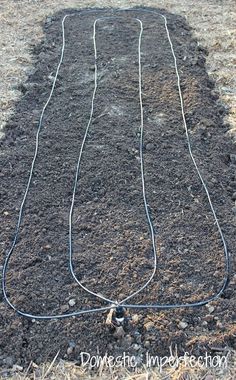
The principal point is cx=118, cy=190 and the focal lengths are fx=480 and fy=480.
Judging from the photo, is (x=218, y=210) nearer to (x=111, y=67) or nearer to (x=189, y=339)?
(x=189, y=339)

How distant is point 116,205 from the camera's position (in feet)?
13.6

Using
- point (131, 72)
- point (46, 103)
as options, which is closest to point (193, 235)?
point (46, 103)

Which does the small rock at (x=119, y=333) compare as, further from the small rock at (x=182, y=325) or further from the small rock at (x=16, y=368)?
the small rock at (x=16, y=368)

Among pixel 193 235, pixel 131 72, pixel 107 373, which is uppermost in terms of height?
pixel 131 72

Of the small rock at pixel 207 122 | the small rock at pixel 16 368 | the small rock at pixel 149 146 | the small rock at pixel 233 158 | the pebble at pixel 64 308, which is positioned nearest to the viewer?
the small rock at pixel 16 368

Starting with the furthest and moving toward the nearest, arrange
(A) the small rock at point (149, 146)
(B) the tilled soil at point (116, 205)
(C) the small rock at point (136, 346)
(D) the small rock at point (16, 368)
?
1. (A) the small rock at point (149, 146)
2. (B) the tilled soil at point (116, 205)
3. (C) the small rock at point (136, 346)
4. (D) the small rock at point (16, 368)

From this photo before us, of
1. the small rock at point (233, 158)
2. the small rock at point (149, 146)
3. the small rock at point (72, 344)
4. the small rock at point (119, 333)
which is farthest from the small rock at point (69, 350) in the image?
the small rock at point (233, 158)

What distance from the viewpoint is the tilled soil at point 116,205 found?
318cm

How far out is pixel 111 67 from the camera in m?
6.18

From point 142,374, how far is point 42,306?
0.84 m

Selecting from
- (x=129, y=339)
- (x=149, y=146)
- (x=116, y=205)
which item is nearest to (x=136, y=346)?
(x=129, y=339)

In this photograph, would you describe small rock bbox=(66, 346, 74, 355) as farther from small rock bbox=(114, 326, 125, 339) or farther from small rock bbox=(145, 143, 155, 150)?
small rock bbox=(145, 143, 155, 150)

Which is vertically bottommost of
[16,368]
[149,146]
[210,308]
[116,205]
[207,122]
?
[16,368]

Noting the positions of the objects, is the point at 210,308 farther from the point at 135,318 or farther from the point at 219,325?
the point at 135,318
